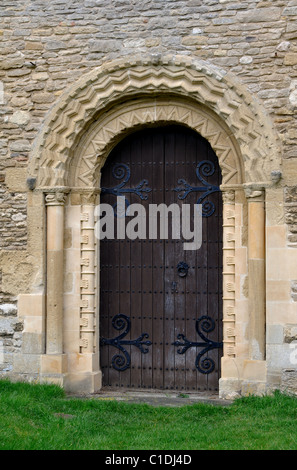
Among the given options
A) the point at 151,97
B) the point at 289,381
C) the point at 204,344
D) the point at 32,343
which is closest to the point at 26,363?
the point at 32,343

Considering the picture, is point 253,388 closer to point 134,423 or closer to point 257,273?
point 257,273

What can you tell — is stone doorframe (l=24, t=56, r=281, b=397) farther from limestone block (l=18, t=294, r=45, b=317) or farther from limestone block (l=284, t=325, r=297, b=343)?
limestone block (l=284, t=325, r=297, b=343)

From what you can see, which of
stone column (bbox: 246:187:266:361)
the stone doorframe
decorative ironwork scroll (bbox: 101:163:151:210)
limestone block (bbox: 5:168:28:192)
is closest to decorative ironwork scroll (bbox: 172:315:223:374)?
the stone doorframe

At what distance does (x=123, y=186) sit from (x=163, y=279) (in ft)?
3.98

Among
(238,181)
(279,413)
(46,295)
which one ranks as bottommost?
(279,413)

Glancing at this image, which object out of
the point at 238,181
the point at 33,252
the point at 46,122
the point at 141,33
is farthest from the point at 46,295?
the point at 141,33

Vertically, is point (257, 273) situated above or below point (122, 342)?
above

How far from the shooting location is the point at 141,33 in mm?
8445

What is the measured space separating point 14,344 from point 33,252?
1085 millimetres

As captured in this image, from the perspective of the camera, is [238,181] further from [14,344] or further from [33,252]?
[14,344]

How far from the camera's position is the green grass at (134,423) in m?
6.14

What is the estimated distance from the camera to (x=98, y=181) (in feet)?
29.1

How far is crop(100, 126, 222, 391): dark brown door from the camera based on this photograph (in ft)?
28.3

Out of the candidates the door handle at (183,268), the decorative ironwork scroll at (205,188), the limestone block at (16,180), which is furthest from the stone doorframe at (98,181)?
the door handle at (183,268)
